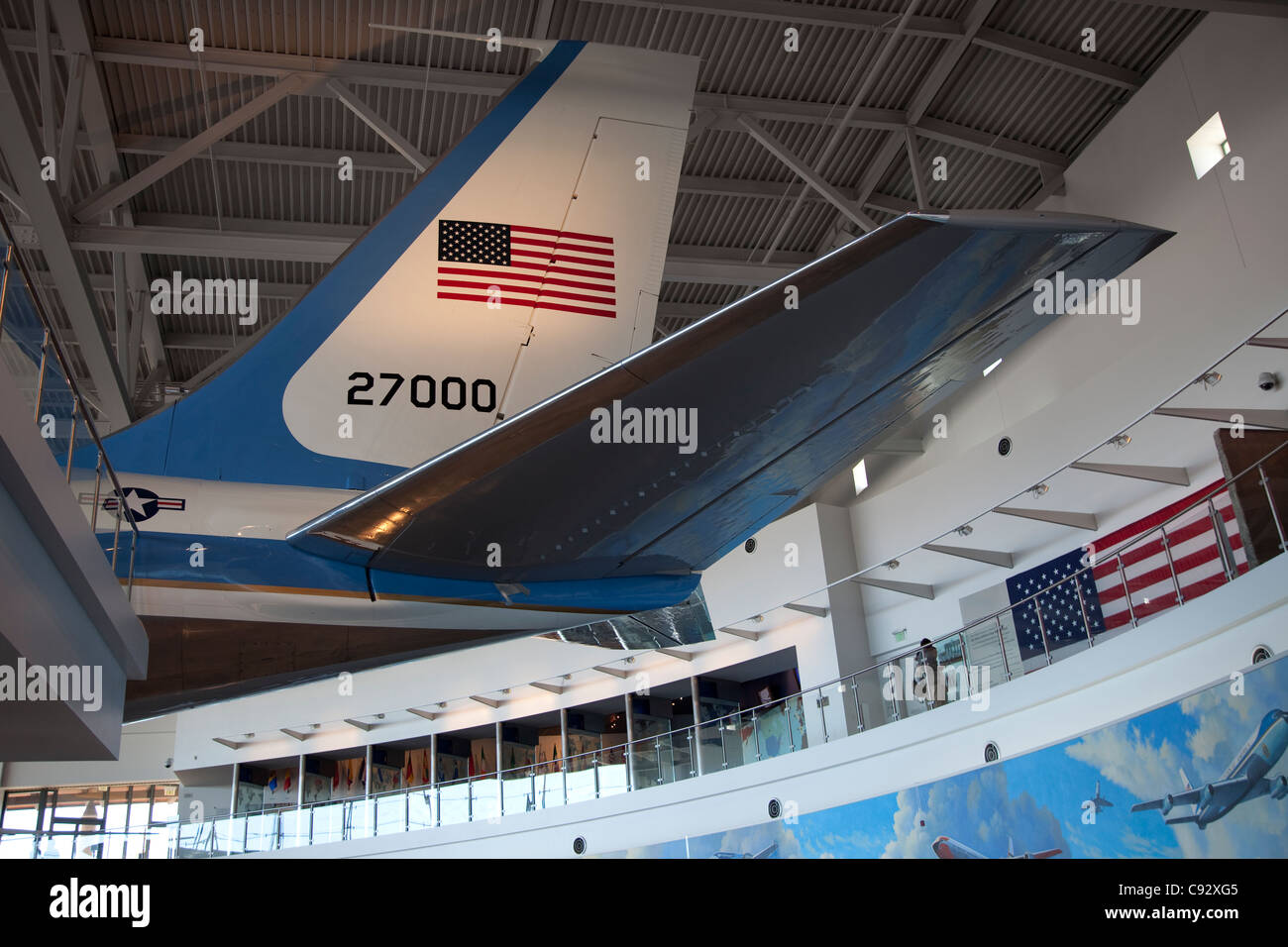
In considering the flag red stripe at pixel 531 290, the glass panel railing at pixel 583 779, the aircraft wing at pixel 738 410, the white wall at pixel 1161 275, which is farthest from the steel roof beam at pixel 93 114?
the white wall at pixel 1161 275

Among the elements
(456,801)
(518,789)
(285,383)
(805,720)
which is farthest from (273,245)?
(456,801)

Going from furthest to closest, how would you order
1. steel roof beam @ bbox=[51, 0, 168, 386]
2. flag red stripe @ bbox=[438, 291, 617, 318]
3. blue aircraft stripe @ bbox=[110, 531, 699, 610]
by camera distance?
steel roof beam @ bbox=[51, 0, 168, 386] < flag red stripe @ bbox=[438, 291, 617, 318] < blue aircraft stripe @ bbox=[110, 531, 699, 610]

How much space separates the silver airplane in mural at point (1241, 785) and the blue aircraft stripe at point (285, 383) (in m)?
8.44

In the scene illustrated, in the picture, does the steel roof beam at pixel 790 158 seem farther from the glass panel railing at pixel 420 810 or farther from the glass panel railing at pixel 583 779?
the glass panel railing at pixel 420 810

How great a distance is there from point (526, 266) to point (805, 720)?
12.4m

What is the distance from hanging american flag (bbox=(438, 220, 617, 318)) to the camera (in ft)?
20.5

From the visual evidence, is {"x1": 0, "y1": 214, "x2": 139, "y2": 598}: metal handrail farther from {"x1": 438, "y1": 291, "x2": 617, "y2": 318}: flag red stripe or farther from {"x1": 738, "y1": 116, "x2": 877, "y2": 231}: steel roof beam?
{"x1": 738, "y1": 116, "x2": 877, "y2": 231}: steel roof beam

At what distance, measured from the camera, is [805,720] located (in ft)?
55.7

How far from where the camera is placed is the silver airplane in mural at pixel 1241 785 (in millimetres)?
9344

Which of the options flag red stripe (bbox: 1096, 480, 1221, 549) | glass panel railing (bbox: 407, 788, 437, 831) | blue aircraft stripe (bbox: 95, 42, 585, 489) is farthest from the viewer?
glass panel railing (bbox: 407, 788, 437, 831)

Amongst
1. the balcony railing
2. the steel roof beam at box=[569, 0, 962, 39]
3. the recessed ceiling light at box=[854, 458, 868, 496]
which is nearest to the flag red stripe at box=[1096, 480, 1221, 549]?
the balcony railing

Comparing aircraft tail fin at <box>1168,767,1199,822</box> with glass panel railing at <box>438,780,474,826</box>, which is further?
glass panel railing at <box>438,780,474,826</box>
